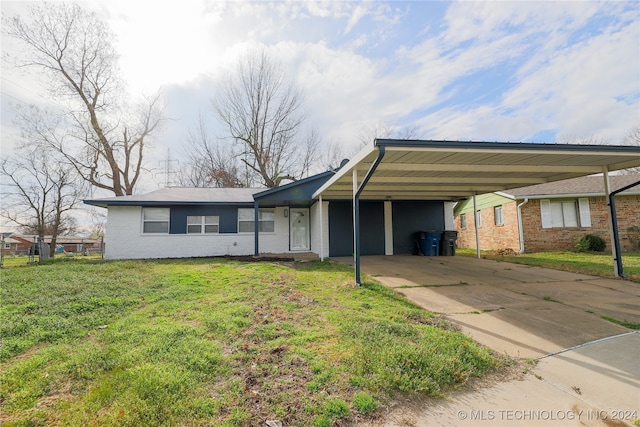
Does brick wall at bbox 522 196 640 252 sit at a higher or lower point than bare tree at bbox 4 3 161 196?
lower

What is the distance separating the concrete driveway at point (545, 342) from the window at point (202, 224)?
8.28 metres

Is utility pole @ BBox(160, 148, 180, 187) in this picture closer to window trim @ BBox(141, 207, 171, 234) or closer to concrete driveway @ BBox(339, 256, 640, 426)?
window trim @ BBox(141, 207, 171, 234)

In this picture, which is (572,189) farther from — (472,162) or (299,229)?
(299,229)

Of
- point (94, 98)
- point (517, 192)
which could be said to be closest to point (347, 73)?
point (517, 192)

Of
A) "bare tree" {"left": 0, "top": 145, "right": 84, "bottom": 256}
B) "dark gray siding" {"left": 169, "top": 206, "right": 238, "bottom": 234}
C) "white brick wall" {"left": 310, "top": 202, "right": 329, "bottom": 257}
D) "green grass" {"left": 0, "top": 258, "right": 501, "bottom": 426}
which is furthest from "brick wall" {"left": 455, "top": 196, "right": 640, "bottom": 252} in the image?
"bare tree" {"left": 0, "top": 145, "right": 84, "bottom": 256}

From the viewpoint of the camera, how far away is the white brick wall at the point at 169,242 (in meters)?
11.4

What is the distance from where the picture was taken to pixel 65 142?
17.9 m

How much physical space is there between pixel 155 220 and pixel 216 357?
428 inches

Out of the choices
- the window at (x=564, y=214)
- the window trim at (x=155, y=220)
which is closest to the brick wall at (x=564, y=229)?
the window at (x=564, y=214)

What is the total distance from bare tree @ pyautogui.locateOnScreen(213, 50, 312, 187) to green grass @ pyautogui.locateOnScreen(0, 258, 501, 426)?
18.5 meters

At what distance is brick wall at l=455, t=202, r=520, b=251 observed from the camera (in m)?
Result: 13.8

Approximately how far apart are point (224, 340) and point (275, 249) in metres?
9.35

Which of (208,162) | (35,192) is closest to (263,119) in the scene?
(208,162)

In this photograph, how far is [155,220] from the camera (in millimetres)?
11828
